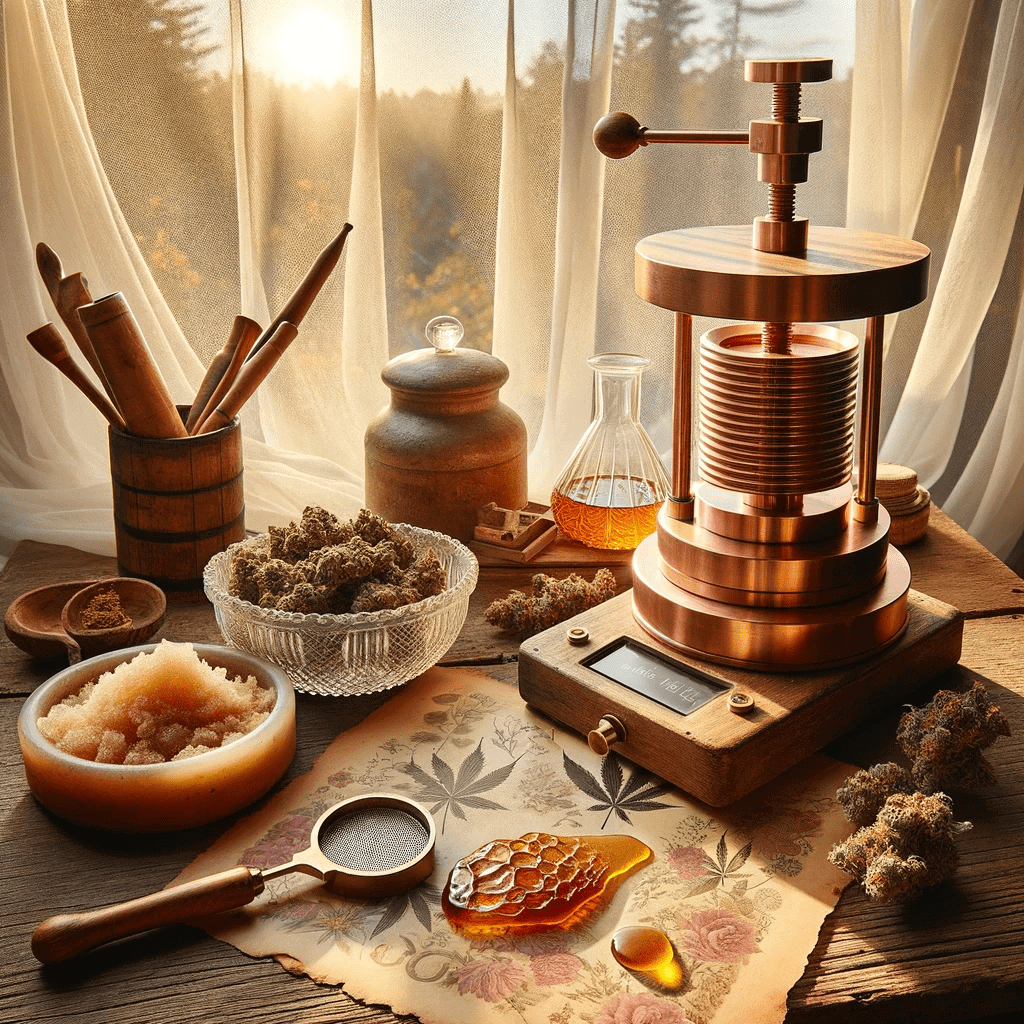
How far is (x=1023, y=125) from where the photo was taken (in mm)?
1419

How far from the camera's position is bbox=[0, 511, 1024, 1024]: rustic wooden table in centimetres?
70

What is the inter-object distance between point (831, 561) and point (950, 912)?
0.28 m

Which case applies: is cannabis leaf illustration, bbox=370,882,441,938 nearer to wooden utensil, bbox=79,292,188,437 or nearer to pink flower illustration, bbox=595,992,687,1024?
pink flower illustration, bbox=595,992,687,1024

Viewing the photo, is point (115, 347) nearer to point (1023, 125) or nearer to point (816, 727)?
point (816, 727)

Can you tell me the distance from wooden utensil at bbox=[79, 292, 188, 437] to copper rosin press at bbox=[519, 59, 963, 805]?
1.51 feet

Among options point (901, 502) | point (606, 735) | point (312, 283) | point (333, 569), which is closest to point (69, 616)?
point (333, 569)

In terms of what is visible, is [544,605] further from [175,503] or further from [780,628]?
[175,503]

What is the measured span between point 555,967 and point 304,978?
0.51 feet

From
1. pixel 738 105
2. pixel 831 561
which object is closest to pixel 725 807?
pixel 831 561

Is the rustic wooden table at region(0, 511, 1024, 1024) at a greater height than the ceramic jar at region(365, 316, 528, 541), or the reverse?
the ceramic jar at region(365, 316, 528, 541)

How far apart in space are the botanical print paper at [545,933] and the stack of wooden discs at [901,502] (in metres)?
0.46

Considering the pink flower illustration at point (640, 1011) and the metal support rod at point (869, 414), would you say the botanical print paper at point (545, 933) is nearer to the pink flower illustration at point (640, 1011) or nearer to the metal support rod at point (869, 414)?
the pink flower illustration at point (640, 1011)

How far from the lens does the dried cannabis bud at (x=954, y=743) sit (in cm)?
86

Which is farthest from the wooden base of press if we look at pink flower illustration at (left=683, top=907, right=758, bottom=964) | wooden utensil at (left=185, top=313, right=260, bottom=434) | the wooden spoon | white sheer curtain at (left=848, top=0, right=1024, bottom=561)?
white sheer curtain at (left=848, top=0, right=1024, bottom=561)
